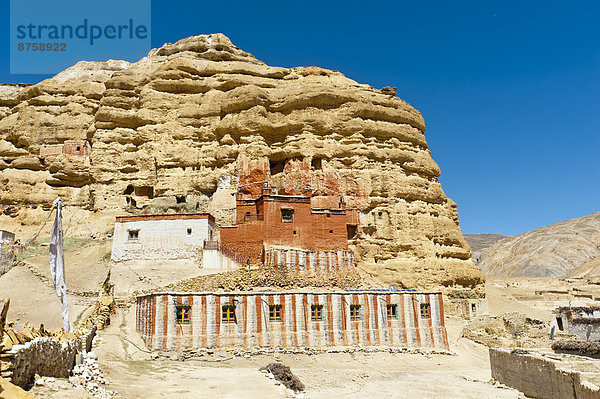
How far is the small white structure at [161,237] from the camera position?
37.7 meters

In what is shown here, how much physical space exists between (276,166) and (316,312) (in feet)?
76.4

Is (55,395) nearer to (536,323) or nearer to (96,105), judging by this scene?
(536,323)

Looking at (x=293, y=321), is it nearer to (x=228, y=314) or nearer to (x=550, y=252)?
(x=228, y=314)

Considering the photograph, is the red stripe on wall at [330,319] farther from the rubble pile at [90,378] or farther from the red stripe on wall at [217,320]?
the rubble pile at [90,378]

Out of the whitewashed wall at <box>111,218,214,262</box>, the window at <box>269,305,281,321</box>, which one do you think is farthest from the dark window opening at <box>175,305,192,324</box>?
the whitewashed wall at <box>111,218,214,262</box>

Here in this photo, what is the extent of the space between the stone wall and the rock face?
20.4m

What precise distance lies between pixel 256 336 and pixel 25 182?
117 ft

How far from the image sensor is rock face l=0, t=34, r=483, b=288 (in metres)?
45.8

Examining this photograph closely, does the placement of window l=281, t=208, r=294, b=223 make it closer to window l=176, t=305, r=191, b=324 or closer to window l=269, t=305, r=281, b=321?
window l=269, t=305, r=281, b=321

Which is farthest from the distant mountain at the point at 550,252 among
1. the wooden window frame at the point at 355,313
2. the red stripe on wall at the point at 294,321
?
the red stripe on wall at the point at 294,321

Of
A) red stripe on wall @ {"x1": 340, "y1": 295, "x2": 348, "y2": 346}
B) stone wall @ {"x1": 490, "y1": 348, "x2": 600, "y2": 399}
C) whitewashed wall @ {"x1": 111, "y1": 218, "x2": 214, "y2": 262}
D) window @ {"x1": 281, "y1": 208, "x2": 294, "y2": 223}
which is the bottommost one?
stone wall @ {"x1": 490, "y1": 348, "x2": 600, "y2": 399}

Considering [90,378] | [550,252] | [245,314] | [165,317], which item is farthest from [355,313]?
[550,252]

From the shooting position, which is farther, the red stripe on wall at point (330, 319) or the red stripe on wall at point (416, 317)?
the red stripe on wall at point (416, 317)

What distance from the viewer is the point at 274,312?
94.2 feet
